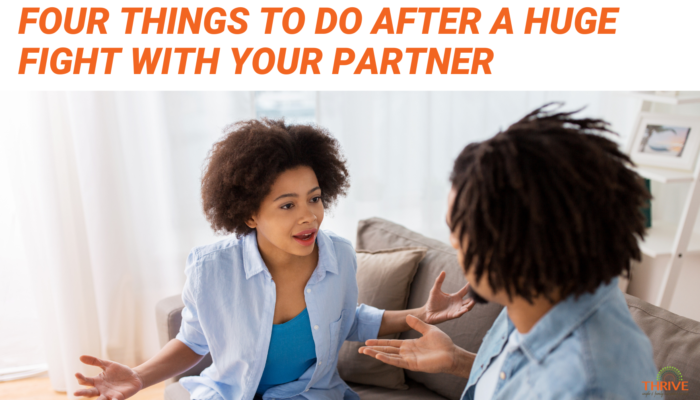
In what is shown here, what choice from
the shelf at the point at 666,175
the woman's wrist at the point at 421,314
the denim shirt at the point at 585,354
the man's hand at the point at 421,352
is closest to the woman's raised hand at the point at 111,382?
the man's hand at the point at 421,352

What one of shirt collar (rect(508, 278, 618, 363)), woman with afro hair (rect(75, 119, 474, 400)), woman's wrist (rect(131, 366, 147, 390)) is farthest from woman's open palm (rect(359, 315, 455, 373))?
woman's wrist (rect(131, 366, 147, 390))

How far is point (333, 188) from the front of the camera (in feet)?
4.90

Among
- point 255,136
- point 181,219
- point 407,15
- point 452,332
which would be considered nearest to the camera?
point 255,136

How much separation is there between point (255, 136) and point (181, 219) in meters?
1.35

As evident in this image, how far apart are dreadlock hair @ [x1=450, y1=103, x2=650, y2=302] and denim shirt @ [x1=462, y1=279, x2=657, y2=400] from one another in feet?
0.13

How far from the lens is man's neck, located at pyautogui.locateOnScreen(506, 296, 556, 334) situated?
0.84 meters

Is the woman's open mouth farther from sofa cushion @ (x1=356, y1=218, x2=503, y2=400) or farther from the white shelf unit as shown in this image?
the white shelf unit

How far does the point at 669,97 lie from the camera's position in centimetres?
205

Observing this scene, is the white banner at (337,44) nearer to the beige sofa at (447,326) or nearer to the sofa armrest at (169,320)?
the beige sofa at (447,326)

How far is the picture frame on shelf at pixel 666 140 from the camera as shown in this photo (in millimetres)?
2158

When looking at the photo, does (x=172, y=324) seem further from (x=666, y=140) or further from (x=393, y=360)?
(x=666, y=140)

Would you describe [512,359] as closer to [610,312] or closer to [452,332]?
[610,312]


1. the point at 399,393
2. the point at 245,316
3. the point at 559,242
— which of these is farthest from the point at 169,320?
the point at 559,242

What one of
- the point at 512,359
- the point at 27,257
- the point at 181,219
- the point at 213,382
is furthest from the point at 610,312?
the point at 27,257
